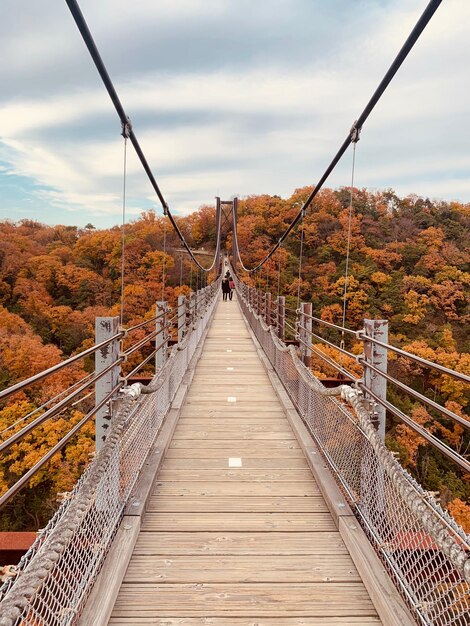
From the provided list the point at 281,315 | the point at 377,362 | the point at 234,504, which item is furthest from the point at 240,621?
the point at 281,315

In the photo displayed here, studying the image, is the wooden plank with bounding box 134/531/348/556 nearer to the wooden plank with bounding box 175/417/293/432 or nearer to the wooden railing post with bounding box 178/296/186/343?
the wooden plank with bounding box 175/417/293/432

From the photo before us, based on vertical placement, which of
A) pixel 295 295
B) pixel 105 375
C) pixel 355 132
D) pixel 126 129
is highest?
pixel 355 132

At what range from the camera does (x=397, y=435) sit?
16344 millimetres

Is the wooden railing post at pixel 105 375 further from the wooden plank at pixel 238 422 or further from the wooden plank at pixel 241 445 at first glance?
the wooden plank at pixel 238 422

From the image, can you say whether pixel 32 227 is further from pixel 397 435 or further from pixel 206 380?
pixel 206 380

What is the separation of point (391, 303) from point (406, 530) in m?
19.1

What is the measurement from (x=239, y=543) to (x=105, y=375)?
1078 mm

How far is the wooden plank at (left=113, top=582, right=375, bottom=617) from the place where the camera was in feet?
5.20

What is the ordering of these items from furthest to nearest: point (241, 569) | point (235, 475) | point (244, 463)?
point (244, 463)
point (235, 475)
point (241, 569)

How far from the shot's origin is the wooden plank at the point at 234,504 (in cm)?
230

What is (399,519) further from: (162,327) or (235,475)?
(162,327)

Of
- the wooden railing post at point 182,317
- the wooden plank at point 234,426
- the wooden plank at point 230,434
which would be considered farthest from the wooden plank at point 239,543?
the wooden railing post at point 182,317

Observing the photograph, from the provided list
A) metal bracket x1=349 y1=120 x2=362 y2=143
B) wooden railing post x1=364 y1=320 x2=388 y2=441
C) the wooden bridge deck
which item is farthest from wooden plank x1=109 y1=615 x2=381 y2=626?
metal bracket x1=349 y1=120 x2=362 y2=143

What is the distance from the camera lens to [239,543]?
78.7 inches
